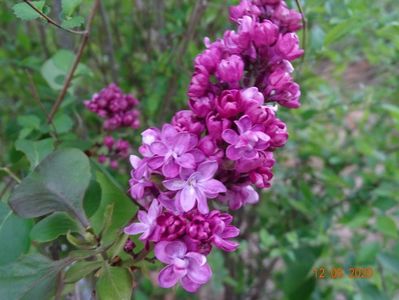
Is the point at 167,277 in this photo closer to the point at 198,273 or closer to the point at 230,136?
the point at 198,273

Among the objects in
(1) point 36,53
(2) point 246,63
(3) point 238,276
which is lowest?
(3) point 238,276

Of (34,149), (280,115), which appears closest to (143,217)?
(34,149)

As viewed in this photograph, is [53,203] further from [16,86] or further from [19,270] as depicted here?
[16,86]

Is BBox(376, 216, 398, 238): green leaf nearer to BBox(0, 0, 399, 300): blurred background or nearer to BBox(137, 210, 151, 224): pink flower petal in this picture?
BBox(0, 0, 399, 300): blurred background

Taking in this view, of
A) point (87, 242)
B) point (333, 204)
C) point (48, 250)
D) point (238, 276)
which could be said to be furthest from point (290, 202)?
point (87, 242)

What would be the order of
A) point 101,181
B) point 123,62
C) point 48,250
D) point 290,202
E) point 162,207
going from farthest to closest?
point 123,62 < point 290,202 < point 48,250 < point 101,181 < point 162,207

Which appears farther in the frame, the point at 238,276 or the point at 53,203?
the point at 238,276

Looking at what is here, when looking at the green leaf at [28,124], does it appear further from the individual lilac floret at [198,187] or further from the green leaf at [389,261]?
the green leaf at [389,261]
